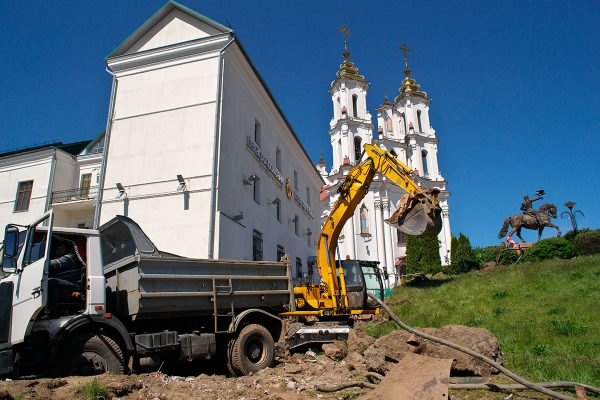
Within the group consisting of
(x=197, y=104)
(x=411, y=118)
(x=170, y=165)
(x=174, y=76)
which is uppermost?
(x=411, y=118)

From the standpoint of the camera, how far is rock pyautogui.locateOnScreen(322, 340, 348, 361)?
985cm

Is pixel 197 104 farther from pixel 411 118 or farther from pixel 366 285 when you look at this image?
pixel 411 118

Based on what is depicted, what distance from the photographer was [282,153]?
24.5 meters

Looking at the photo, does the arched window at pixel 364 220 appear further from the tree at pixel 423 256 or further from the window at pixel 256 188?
the window at pixel 256 188

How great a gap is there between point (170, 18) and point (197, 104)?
4842 mm

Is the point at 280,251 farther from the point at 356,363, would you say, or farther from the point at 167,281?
the point at 167,281

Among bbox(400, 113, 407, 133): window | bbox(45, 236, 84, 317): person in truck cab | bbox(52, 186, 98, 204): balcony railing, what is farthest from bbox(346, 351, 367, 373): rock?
bbox(400, 113, 407, 133): window

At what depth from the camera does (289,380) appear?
25.0ft

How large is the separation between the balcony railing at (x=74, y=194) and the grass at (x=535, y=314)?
1704 cm

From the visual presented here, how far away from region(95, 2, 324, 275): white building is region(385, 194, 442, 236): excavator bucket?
22.9ft

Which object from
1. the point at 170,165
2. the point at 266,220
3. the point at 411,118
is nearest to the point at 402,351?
the point at 170,165

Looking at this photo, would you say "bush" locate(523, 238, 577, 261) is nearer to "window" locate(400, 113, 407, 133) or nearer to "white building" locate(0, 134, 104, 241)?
"white building" locate(0, 134, 104, 241)

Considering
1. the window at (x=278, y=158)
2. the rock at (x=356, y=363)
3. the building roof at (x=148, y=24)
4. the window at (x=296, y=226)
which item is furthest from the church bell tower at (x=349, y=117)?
the rock at (x=356, y=363)

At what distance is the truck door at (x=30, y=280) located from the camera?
→ 6449mm
